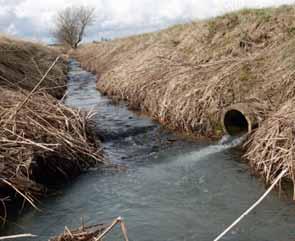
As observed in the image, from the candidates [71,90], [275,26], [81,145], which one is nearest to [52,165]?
[81,145]

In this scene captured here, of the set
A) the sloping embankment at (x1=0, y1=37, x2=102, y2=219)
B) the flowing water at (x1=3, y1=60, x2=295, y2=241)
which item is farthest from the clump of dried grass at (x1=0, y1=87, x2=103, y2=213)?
the flowing water at (x1=3, y1=60, x2=295, y2=241)

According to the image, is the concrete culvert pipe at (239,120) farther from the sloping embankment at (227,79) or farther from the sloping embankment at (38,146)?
the sloping embankment at (38,146)

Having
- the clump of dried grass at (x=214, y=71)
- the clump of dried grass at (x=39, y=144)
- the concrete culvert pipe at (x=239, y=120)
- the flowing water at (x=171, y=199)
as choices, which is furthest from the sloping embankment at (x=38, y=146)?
the concrete culvert pipe at (x=239, y=120)

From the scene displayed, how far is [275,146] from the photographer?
712 cm

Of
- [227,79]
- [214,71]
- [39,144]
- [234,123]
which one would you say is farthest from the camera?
[214,71]

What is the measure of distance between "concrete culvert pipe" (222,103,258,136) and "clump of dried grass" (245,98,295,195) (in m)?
0.48

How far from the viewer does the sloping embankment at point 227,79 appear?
7906mm

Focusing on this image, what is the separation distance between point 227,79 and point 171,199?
5.15m

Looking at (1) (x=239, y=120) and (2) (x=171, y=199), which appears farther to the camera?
(1) (x=239, y=120)

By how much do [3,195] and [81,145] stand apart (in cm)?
195

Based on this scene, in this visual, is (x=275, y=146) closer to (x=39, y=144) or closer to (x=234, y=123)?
(x=234, y=123)

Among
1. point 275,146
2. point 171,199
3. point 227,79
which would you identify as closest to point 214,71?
point 227,79

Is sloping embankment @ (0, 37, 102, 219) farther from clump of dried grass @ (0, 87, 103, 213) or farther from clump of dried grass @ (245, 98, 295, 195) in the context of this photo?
clump of dried grass @ (245, 98, 295, 195)

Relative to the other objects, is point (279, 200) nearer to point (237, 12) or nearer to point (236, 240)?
point (236, 240)
